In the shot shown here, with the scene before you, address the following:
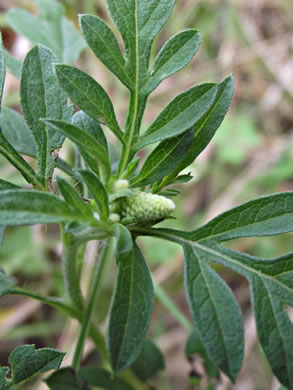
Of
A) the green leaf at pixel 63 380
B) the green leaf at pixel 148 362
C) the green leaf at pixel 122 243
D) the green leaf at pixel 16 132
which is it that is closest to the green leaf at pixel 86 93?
the green leaf at pixel 122 243

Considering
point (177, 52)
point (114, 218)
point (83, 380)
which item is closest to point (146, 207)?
point (114, 218)

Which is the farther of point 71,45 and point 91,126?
point 71,45

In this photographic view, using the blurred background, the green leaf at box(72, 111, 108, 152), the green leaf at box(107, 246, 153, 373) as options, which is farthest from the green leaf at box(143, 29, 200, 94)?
the blurred background

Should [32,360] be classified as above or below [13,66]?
below

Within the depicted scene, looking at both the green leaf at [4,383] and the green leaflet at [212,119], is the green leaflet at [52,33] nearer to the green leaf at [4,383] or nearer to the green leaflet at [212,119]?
the green leaflet at [212,119]

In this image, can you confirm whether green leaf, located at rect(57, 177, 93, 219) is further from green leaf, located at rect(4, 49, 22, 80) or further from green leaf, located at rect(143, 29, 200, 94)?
green leaf, located at rect(4, 49, 22, 80)

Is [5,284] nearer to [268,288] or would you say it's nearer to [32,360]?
[32,360]

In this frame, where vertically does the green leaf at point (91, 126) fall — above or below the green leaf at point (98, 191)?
above
